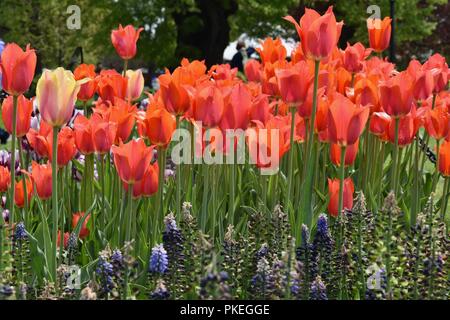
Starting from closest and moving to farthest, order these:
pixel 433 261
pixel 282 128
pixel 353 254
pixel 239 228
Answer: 1. pixel 433 261
2. pixel 353 254
3. pixel 282 128
4. pixel 239 228

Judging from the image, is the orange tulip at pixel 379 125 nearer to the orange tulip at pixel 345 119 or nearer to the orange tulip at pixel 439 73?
the orange tulip at pixel 439 73

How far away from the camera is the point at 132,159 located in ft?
9.60

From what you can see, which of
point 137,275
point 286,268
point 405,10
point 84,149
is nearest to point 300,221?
point 137,275

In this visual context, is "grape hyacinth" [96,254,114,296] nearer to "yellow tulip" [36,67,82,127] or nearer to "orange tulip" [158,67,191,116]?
"yellow tulip" [36,67,82,127]

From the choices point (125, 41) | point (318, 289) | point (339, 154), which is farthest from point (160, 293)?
point (125, 41)

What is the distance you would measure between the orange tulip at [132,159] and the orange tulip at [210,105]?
15.2 inches

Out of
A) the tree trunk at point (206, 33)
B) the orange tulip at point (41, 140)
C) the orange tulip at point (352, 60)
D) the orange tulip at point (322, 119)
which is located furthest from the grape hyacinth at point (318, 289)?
the tree trunk at point (206, 33)

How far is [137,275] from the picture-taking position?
127 inches

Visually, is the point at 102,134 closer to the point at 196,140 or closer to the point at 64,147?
the point at 64,147

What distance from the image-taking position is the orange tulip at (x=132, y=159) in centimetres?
290

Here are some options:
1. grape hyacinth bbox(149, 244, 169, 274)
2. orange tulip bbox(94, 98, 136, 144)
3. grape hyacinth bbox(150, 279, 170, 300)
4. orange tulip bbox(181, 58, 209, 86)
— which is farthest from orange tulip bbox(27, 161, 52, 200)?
grape hyacinth bbox(150, 279, 170, 300)

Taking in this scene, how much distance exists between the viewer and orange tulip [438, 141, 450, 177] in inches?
152
